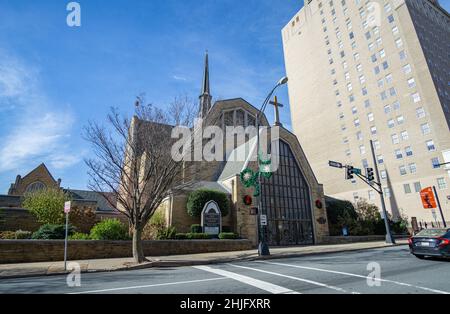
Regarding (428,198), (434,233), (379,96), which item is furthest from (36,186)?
(379,96)

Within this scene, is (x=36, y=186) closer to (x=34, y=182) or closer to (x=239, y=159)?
(x=34, y=182)

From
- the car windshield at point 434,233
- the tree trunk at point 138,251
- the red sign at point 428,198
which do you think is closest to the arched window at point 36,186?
the tree trunk at point 138,251

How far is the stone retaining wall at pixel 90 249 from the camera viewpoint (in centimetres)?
1271

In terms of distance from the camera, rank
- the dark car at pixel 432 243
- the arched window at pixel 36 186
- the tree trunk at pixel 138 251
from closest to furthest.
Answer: the dark car at pixel 432 243 → the tree trunk at pixel 138 251 → the arched window at pixel 36 186

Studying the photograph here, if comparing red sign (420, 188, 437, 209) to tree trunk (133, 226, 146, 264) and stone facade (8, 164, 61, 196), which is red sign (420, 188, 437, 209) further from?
stone facade (8, 164, 61, 196)

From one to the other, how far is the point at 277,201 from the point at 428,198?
22439mm

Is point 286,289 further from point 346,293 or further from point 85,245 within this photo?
point 85,245

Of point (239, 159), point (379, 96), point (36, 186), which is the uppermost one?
point (379, 96)

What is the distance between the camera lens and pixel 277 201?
25688 mm

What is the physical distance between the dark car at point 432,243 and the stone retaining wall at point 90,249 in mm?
11192

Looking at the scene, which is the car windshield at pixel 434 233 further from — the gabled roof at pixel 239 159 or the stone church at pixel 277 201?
the gabled roof at pixel 239 159

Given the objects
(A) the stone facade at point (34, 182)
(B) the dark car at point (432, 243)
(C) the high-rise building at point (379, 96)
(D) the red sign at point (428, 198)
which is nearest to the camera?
(B) the dark car at point (432, 243)

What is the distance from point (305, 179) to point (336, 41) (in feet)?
133

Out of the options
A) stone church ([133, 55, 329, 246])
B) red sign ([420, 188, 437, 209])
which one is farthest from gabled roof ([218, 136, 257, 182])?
red sign ([420, 188, 437, 209])
